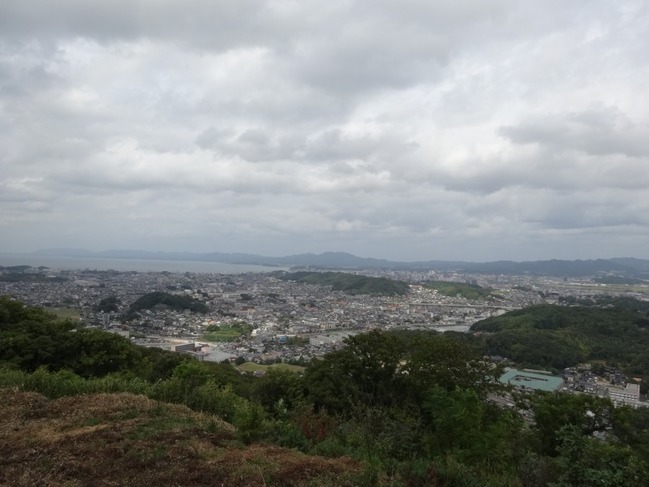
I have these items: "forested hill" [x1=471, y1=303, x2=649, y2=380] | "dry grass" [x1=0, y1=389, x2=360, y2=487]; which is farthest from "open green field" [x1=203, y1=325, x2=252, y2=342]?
"dry grass" [x1=0, y1=389, x2=360, y2=487]

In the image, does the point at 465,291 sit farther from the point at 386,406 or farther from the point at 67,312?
the point at 386,406

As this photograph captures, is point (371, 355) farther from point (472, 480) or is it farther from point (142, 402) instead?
point (472, 480)

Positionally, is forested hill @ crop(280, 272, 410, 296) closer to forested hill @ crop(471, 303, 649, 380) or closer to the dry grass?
forested hill @ crop(471, 303, 649, 380)

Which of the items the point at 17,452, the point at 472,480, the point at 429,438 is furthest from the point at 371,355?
the point at 17,452

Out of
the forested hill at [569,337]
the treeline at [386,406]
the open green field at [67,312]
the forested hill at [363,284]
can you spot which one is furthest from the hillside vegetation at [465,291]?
the treeline at [386,406]

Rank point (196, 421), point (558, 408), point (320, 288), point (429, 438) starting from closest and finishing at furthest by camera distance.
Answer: point (196, 421) < point (429, 438) < point (558, 408) < point (320, 288)
